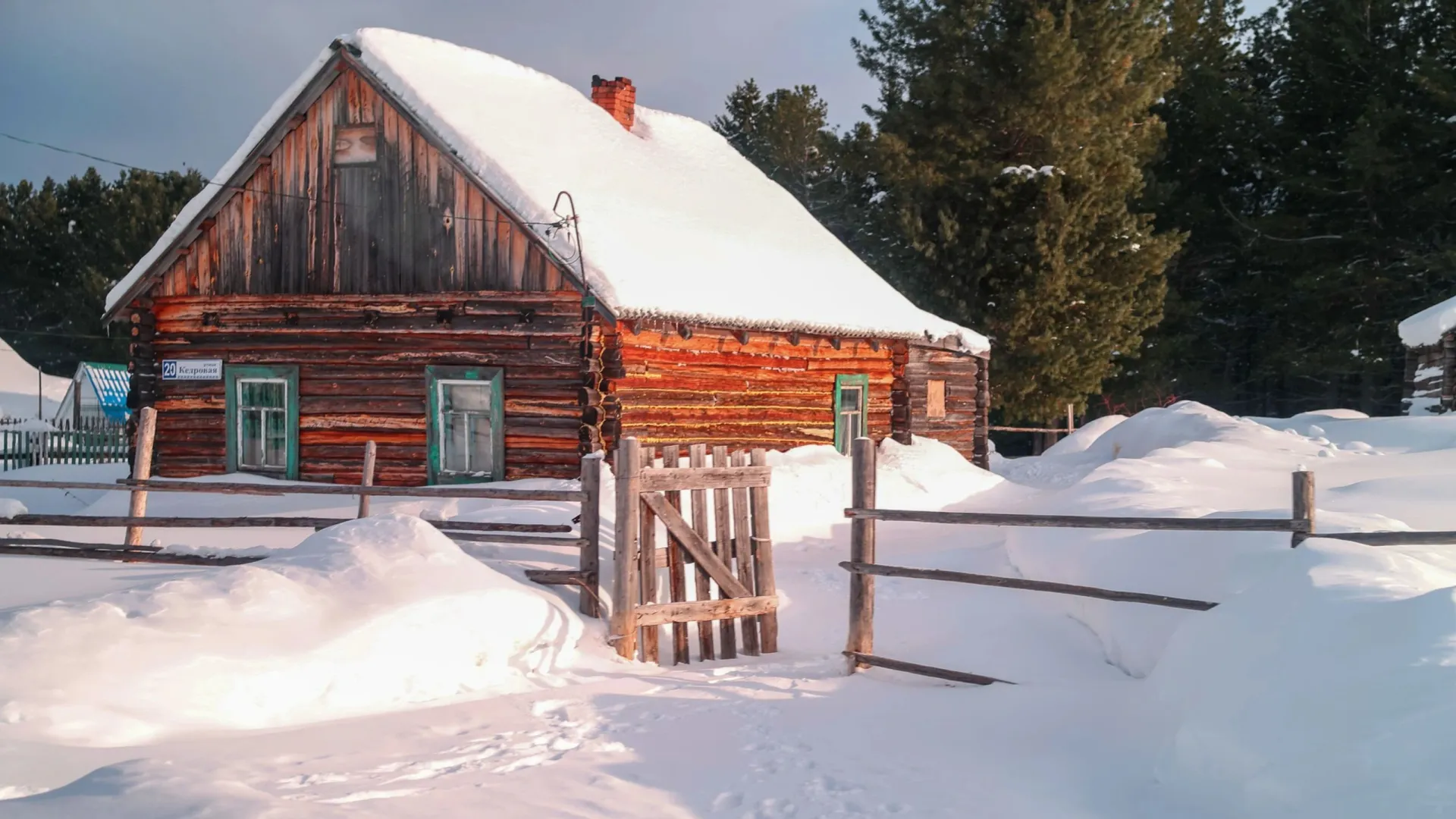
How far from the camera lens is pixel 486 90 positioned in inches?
695

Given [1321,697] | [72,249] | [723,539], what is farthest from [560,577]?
[72,249]

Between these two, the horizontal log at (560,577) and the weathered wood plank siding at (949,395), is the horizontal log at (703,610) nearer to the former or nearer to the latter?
the horizontal log at (560,577)

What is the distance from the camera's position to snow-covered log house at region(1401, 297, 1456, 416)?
21.3 metres

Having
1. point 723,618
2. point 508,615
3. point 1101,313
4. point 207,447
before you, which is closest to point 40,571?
point 508,615

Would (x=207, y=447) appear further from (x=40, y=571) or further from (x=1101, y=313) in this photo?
(x=1101, y=313)

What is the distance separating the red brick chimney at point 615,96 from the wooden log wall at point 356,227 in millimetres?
6200

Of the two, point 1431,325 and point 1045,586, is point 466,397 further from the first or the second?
point 1431,325

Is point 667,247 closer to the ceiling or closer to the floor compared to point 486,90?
closer to the floor

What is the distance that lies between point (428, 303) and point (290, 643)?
9.16 meters

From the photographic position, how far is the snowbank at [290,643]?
552 centimetres

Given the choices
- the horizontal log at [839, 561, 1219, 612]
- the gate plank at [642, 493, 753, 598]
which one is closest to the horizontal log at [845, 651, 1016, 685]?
the horizontal log at [839, 561, 1219, 612]

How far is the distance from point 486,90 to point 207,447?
6.71 metres

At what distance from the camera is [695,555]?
29.1ft

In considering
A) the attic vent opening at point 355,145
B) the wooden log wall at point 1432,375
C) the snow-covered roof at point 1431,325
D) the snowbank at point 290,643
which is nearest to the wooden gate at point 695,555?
the snowbank at point 290,643
